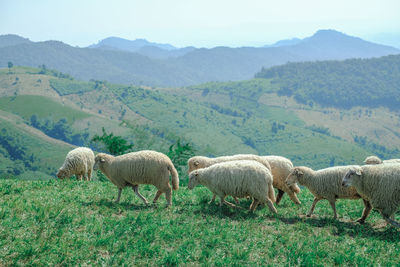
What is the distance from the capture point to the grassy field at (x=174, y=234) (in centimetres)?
773

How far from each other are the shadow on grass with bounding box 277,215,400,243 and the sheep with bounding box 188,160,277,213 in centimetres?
92

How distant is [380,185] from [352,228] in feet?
4.89

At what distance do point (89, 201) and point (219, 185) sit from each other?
4321mm

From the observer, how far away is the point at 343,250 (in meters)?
8.39

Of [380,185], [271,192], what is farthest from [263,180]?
[380,185]

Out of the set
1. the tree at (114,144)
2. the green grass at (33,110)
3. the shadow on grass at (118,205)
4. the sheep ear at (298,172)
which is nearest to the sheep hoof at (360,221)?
the sheep ear at (298,172)

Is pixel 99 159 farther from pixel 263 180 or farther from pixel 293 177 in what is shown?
pixel 293 177

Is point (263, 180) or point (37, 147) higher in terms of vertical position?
point (263, 180)

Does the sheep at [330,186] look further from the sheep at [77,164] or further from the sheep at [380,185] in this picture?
the sheep at [77,164]

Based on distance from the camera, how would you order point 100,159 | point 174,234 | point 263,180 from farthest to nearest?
point 100,159, point 263,180, point 174,234

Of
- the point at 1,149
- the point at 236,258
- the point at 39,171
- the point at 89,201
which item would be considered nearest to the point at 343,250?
the point at 236,258

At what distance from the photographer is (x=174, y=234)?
29.1 ft

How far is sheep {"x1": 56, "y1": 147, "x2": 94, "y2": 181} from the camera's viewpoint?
18.2 m

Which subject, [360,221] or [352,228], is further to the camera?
[360,221]
